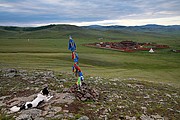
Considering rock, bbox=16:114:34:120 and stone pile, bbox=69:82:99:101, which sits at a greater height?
stone pile, bbox=69:82:99:101

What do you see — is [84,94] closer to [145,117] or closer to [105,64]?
[145,117]

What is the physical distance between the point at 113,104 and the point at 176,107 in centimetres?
479

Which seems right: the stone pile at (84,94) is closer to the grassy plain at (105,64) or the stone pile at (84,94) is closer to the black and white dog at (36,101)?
the black and white dog at (36,101)

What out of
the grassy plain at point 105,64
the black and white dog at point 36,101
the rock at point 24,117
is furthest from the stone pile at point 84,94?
the grassy plain at point 105,64

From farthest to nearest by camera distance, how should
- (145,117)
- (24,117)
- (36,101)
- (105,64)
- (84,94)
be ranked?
(105,64) < (84,94) < (145,117) < (36,101) < (24,117)

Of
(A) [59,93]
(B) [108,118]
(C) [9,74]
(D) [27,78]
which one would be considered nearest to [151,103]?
(B) [108,118]

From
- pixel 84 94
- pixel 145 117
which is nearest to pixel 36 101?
pixel 84 94

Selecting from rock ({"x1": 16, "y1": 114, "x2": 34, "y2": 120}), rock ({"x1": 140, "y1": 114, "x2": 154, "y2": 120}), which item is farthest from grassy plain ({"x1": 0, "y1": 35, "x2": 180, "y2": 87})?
rock ({"x1": 16, "y1": 114, "x2": 34, "y2": 120})

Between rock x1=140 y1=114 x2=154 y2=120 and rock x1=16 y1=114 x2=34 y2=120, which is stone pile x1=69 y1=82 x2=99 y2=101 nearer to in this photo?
rock x1=140 y1=114 x2=154 y2=120

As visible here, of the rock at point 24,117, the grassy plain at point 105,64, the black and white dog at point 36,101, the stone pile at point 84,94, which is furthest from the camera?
the grassy plain at point 105,64

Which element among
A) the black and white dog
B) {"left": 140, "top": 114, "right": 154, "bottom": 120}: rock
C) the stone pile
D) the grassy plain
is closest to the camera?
the black and white dog

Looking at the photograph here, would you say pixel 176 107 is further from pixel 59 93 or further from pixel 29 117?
pixel 29 117

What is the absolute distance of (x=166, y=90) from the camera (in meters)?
17.1

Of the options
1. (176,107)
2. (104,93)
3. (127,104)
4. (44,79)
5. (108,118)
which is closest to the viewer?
(108,118)
